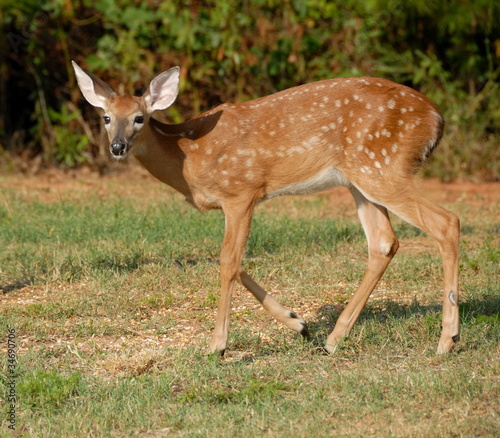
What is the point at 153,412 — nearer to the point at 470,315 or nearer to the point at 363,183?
the point at 363,183

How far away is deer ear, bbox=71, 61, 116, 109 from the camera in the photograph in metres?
6.49

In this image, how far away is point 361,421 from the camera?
14.7ft

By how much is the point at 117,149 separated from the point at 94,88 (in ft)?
2.31

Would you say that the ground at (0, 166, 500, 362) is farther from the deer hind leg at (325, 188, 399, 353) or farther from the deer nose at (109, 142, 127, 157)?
the deer nose at (109, 142, 127, 157)

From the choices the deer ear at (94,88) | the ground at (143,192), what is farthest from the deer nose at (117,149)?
the ground at (143,192)

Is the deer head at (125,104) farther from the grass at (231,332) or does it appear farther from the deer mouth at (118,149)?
the grass at (231,332)

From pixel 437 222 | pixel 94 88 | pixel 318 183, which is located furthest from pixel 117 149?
pixel 437 222

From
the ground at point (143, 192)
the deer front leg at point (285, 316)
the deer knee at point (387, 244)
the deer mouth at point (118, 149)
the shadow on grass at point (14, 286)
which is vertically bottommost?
the ground at point (143, 192)

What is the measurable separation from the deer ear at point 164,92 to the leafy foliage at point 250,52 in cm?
613

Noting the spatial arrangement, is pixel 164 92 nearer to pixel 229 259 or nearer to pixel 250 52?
pixel 229 259

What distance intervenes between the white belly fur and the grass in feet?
3.02

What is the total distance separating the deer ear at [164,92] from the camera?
6.54 m

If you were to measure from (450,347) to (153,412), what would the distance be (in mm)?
1939

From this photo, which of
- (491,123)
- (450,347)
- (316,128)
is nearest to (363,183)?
(316,128)
